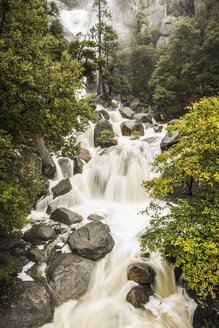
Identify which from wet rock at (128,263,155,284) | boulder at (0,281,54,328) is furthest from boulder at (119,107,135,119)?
boulder at (0,281,54,328)

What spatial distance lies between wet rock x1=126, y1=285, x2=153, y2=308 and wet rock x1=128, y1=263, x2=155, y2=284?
233 millimetres

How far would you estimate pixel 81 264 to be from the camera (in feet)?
25.5

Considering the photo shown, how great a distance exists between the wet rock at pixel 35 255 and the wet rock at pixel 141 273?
408 cm

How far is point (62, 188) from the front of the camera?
1333 centimetres

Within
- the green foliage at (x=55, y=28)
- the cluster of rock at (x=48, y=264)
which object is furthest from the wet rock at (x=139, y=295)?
the green foliage at (x=55, y=28)

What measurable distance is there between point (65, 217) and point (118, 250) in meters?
3.75

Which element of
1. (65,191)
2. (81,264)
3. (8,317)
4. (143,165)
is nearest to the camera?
(8,317)

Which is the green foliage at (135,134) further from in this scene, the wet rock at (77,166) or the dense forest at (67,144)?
the dense forest at (67,144)

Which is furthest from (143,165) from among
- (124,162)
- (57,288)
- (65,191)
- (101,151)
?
(57,288)

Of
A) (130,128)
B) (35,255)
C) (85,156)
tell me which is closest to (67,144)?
(35,255)

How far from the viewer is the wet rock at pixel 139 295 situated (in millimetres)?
6590

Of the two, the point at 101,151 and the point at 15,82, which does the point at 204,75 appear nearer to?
the point at 101,151

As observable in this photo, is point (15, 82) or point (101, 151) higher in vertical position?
point (15, 82)

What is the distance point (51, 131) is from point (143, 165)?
10.5 m
